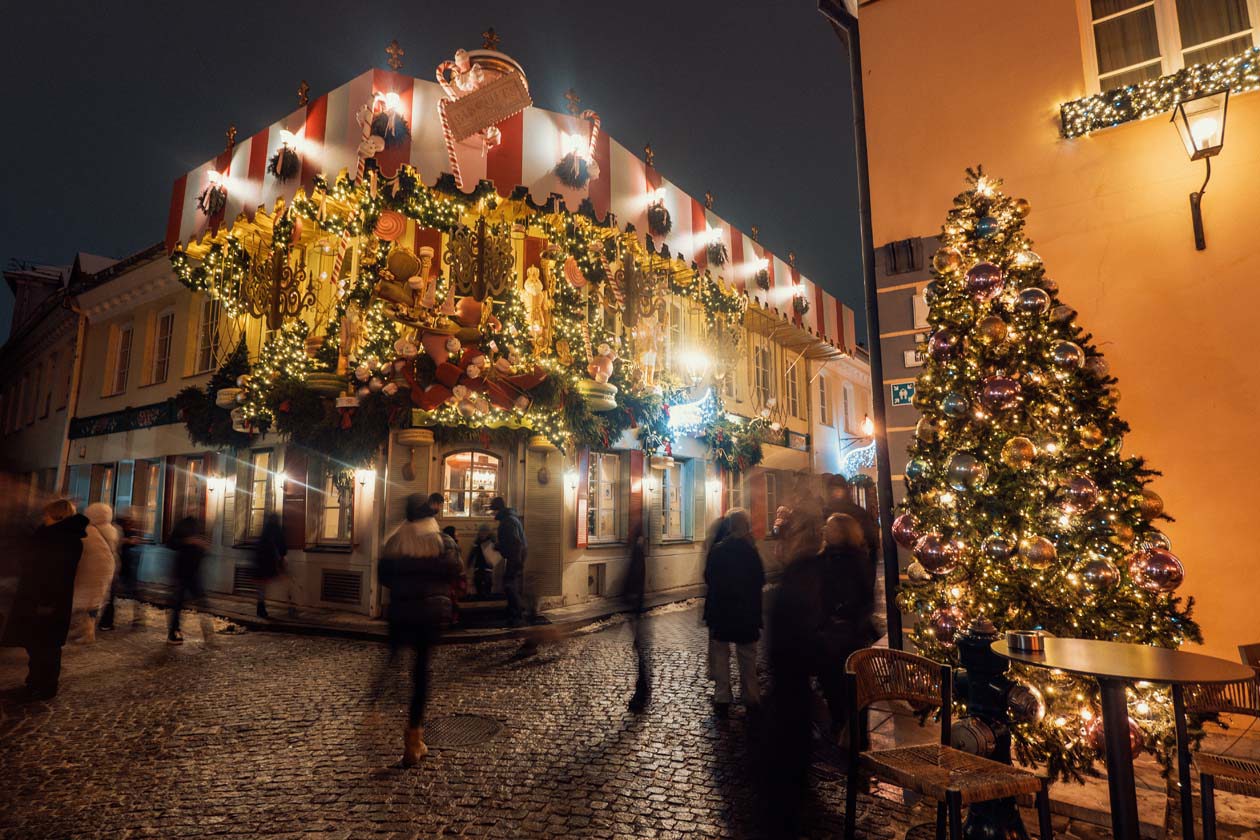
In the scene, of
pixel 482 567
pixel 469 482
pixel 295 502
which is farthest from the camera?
pixel 295 502

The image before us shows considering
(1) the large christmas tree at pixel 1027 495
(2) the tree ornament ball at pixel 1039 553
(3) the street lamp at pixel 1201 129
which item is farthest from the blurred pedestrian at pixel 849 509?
(3) the street lamp at pixel 1201 129

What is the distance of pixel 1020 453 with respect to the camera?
14.3ft

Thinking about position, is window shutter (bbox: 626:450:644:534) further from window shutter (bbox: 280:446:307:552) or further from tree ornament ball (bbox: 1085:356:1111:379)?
tree ornament ball (bbox: 1085:356:1111:379)

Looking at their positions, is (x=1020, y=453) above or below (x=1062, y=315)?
below

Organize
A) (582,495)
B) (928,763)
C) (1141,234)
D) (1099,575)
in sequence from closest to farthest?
(928,763) < (1099,575) < (1141,234) < (582,495)

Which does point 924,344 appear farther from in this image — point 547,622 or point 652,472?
point 652,472

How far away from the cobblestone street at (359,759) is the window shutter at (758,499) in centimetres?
989

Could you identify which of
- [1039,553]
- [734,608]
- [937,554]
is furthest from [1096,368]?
[734,608]

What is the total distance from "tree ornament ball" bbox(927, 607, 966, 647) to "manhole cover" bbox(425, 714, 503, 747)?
338cm

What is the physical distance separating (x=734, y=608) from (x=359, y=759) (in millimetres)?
3102

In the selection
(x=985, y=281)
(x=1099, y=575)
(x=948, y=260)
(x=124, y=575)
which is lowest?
(x=124, y=575)

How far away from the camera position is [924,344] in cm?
518

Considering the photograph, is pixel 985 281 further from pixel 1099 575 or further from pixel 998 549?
pixel 1099 575

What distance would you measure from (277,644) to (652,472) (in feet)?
25.7
